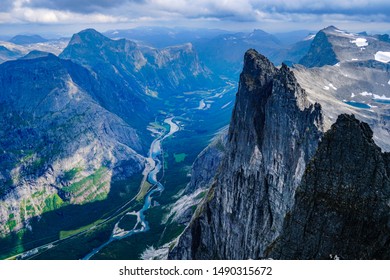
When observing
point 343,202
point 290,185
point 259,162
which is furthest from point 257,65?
point 343,202

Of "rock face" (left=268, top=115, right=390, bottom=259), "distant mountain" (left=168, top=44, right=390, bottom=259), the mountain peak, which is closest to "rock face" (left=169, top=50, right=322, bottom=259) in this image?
the mountain peak

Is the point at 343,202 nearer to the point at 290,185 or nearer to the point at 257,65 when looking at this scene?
the point at 290,185

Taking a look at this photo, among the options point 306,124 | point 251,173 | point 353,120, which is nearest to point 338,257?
point 353,120

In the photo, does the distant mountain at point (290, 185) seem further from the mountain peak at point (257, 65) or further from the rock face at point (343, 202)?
the mountain peak at point (257, 65)
